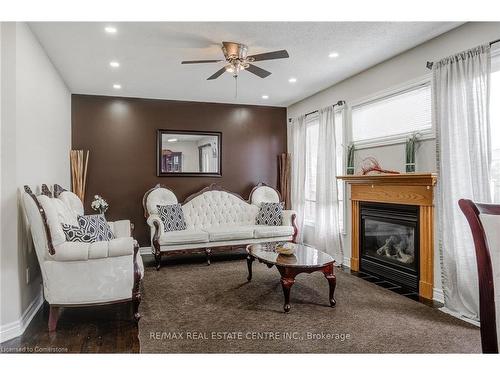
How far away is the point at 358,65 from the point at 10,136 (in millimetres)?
3844

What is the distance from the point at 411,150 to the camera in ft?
11.9

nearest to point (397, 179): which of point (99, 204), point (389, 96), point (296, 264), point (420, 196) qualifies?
point (420, 196)

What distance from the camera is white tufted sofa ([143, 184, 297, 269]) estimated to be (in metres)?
4.77

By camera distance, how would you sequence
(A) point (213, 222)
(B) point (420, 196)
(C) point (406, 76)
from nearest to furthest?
(B) point (420, 196)
(C) point (406, 76)
(A) point (213, 222)

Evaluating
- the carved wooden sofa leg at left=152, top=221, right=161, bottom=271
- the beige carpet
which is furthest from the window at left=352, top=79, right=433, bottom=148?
the carved wooden sofa leg at left=152, top=221, right=161, bottom=271

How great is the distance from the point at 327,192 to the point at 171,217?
2.44 m

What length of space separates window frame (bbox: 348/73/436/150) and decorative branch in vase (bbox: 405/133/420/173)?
71mm

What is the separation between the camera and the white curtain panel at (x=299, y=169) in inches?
234

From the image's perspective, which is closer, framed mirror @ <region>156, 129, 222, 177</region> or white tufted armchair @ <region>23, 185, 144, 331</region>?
white tufted armchair @ <region>23, 185, 144, 331</region>

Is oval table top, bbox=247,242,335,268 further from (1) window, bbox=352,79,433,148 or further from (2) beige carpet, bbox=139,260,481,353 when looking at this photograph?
(1) window, bbox=352,79,433,148

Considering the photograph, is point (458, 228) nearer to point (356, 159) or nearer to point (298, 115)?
point (356, 159)

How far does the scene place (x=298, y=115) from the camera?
623cm

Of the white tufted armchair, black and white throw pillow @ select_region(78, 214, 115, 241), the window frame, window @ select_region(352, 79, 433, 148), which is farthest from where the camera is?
window @ select_region(352, 79, 433, 148)

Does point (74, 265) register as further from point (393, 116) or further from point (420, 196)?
point (393, 116)
